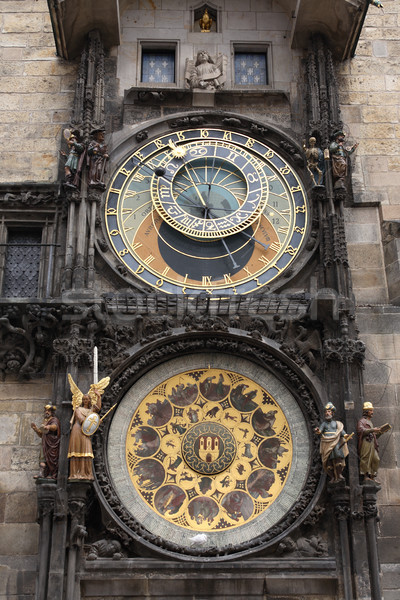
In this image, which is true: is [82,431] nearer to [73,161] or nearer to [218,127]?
[73,161]

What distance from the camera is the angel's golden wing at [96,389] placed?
1122cm

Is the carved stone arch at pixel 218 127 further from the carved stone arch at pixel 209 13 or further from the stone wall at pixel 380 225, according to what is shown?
the carved stone arch at pixel 209 13

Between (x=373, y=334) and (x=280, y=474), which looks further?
(x=373, y=334)

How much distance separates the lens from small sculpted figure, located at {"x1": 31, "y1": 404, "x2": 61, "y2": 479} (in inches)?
434

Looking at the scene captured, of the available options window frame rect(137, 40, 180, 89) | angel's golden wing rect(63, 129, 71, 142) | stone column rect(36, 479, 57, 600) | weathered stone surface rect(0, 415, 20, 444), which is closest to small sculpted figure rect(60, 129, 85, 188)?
angel's golden wing rect(63, 129, 71, 142)

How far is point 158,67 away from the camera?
1459 cm

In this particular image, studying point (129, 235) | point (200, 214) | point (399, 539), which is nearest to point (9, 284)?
point (129, 235)

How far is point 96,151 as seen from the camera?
518 inches

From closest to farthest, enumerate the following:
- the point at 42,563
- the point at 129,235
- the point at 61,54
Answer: the point at 42,563 → the point at 129,235 → the point at 61,54

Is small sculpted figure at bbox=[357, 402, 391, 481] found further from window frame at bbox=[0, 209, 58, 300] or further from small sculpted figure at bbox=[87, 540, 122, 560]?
window frame at bbox=[0, 209, 58, 300]

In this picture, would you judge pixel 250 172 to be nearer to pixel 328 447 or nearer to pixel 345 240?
pixel 345 240

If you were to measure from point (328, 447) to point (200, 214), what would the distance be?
13.3 ft

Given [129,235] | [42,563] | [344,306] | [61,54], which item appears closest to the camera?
[42,563]

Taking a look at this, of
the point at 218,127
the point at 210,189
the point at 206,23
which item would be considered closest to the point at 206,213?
the point at 210,189
